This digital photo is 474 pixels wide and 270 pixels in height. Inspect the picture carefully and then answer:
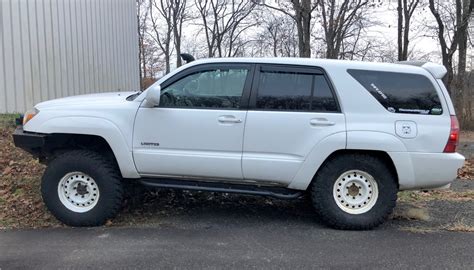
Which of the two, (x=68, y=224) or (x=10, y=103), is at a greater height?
(x=10, y=103)

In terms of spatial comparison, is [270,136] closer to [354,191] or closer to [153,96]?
[354,191]

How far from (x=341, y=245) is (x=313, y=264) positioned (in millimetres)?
612

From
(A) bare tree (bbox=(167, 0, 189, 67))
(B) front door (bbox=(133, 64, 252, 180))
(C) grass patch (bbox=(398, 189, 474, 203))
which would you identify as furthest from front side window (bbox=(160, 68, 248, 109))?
(A) bare tree (bbox=(167, 0, 189, 67))

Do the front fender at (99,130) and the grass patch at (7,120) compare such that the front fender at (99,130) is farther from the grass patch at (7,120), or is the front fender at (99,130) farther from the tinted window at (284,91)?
the grass patch at (7,120)

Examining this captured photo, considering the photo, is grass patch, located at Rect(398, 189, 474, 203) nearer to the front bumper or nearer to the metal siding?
the front bumper

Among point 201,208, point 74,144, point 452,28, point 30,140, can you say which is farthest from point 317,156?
→ point 452,28

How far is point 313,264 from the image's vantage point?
14.0 feet

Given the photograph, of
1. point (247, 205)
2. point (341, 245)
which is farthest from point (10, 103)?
point (341, 245)

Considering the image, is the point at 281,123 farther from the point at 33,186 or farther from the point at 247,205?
the point at 33,186

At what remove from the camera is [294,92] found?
520 centimetres

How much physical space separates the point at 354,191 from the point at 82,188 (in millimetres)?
3039

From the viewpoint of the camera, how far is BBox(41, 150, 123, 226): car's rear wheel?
5.27 m

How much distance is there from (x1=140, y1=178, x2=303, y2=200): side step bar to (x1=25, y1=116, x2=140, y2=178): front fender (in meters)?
0.31

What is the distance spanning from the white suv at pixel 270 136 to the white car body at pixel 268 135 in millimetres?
11
